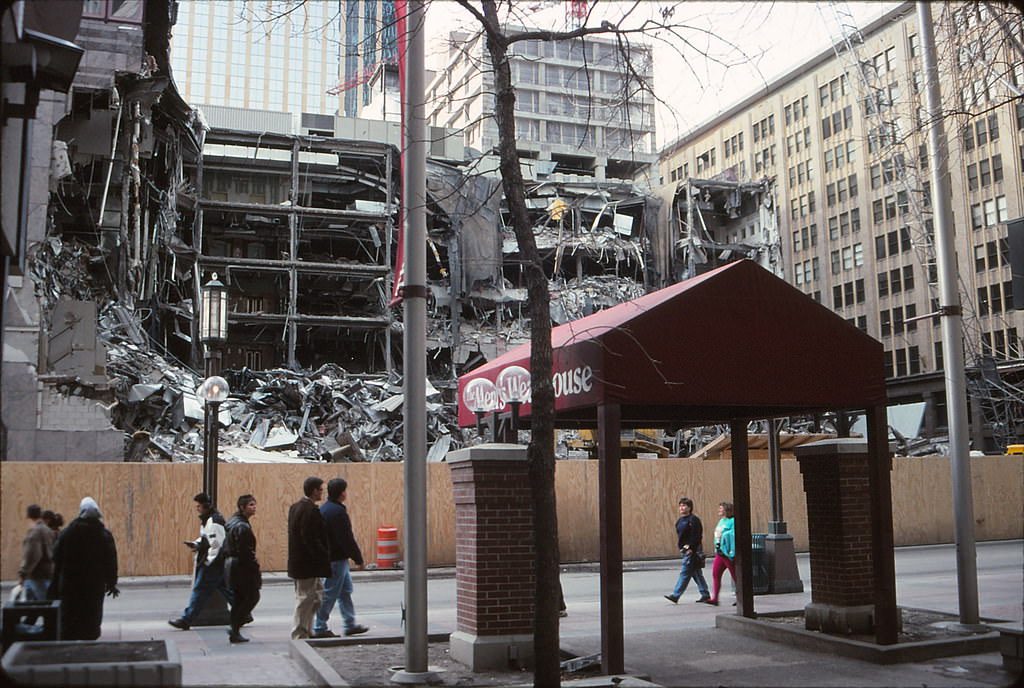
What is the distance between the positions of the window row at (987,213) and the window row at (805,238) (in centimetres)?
2327

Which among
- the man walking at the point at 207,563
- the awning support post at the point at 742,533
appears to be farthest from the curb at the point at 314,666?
the awning support post at the point at 742,533

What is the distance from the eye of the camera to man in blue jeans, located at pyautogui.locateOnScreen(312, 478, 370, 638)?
11492 millimetres

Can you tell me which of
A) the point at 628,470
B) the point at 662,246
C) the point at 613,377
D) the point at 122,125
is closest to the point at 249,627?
the point at 613,377

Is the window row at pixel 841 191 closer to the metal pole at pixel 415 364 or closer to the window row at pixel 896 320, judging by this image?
the window row at pixel 896 320

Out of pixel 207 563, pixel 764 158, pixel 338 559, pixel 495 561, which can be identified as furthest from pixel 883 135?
pixel 764 158

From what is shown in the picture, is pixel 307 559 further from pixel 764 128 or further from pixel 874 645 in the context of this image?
pixel 764 128

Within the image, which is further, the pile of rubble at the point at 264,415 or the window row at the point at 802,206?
the window row at the point at 802,206

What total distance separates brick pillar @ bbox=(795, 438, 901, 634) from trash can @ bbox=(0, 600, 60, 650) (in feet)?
27.3

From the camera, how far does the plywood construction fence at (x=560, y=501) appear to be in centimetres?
1977

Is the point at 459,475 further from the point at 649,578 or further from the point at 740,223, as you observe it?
the point at 740,223

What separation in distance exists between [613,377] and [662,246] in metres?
53.7

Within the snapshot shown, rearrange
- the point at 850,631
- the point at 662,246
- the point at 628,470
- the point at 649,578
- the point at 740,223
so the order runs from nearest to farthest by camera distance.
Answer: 1. the point at 850,631
2. the point at 649,578
3. the point at 628,470
4. the point at 662,246
5. the point at 740,223

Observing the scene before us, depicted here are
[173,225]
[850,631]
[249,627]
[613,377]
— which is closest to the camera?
[613,377]

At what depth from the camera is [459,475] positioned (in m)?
9.85
